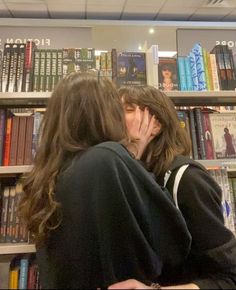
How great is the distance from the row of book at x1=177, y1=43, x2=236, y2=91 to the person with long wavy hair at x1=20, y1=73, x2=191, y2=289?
858 millimetres

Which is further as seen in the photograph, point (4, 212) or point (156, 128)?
point (4, 212)

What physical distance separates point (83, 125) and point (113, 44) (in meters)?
3.16

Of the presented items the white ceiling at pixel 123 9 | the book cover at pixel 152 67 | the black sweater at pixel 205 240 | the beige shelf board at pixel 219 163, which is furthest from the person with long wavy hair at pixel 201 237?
the white ceiling at pixel 123 9

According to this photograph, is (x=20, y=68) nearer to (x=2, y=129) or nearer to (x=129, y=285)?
(x=2, y=129)

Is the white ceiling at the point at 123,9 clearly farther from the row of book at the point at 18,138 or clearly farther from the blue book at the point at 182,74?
the row of book at the point at 18,138

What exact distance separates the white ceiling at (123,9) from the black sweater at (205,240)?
2.78 metres

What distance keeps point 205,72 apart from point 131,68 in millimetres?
360

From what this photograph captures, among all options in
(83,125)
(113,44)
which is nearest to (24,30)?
(113,44)

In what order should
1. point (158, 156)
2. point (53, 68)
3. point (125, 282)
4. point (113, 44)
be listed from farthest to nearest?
1. point (113, 44)
2. point (53, 68)
3. point (158, 156)
4. point (125, 282)

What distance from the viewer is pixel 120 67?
152 cm

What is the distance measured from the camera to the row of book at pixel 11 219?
1.34 m

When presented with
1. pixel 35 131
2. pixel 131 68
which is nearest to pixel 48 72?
pixel 35 131

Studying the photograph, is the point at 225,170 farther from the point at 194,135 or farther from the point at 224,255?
the point at 224,255

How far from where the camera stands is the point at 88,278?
0.71 metres
